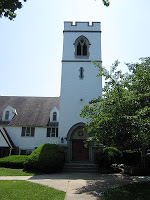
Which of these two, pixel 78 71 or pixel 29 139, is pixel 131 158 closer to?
pixel 78 71

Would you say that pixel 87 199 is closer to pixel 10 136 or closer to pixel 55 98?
pixel 10 136

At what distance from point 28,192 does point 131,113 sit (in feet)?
20.4

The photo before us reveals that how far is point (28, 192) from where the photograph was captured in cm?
780

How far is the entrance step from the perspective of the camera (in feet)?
51.9

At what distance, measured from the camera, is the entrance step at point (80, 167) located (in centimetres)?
1580

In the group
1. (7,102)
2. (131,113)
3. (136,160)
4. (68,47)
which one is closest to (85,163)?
(136,160)

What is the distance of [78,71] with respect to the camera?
21.0m

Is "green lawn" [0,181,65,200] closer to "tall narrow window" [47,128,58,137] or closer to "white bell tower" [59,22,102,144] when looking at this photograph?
"white bell tower" [59,22,102,144]

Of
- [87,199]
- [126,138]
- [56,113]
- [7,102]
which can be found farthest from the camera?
[7,102]

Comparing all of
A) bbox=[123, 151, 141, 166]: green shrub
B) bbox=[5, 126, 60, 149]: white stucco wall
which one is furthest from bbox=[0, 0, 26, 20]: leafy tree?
bbox=[5, 126, 60, 149]: white stucco wall

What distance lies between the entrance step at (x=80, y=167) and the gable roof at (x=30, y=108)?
779cm

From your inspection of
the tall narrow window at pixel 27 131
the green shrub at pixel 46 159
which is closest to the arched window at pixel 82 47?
the tall narrow window at pixel 27 131

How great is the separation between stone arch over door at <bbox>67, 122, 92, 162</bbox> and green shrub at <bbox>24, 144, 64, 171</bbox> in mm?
2958

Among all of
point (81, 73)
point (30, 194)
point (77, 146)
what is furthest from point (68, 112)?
point (30, 194)
